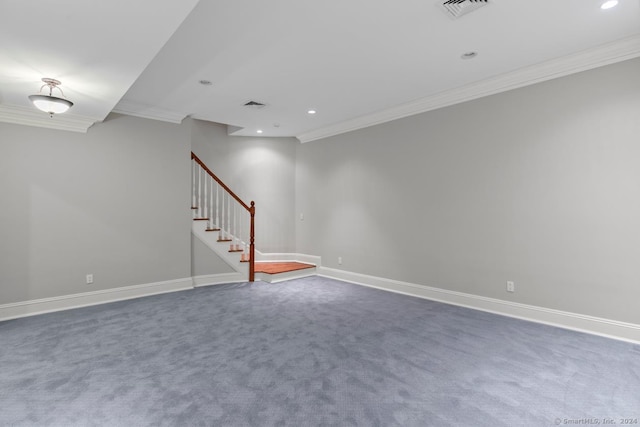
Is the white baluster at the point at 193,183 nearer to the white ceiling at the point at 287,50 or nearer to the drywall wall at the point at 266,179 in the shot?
the drywall wall at the point at 266,179

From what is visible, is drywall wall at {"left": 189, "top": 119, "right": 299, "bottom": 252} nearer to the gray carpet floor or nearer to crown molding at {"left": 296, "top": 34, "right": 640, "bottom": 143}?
crown molding at {"left": 296, "top": 34, "right": 640, "bottom": 143}

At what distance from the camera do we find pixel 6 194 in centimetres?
400

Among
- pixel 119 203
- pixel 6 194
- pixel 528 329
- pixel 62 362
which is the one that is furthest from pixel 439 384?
pixel 6 194

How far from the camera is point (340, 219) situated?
6.16m

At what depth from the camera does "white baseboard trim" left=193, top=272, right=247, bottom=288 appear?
5594 mm

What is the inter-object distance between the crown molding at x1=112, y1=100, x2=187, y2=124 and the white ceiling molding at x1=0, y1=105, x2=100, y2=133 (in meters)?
0.43

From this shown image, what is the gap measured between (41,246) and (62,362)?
2213 mm

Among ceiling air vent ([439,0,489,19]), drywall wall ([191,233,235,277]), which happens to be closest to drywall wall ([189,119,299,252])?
drywall wall ([191,233,235,277])

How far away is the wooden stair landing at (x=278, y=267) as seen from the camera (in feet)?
19.7

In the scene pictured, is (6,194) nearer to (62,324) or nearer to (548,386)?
(62,324)

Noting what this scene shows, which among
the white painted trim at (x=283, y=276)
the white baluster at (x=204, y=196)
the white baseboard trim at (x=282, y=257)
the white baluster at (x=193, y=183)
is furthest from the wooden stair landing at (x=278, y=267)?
the white baluster at (x=193, y=183)

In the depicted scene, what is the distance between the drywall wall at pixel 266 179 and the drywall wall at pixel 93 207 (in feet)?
4.40

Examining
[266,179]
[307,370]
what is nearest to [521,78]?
[307,370]

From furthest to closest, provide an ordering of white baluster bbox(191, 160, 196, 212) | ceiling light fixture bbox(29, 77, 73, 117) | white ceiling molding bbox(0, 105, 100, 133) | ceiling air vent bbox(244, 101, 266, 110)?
white baluster bbox(191, 160, 196, 212)
ceiling air vent bbox(244, 101, 266, 110)
white ceiling molding bbox(0, 105, 100, 133)
ceiling light fixture bbox(29, 77, 73, 117)
